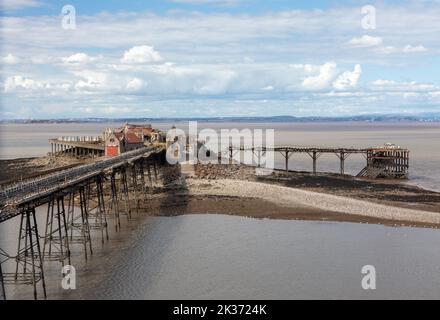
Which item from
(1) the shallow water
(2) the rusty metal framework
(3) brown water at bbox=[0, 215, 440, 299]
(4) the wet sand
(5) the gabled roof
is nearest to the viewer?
(2) the rusty metal framework

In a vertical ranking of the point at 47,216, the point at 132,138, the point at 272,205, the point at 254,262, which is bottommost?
the point at 254,262

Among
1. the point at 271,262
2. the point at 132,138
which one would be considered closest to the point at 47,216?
the point at 271,262

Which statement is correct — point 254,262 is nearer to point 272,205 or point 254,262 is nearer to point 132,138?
point 272,205

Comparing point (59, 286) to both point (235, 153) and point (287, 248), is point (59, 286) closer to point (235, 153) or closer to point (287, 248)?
point (287, 248)

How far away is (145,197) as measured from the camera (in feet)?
168

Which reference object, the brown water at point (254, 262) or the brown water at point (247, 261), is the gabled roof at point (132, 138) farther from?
the brown water at point (254, 262)

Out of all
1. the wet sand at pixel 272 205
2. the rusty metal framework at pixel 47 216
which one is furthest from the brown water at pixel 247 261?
the wet sand at pixel 272 205

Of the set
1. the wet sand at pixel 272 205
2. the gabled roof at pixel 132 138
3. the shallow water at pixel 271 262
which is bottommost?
the shallow water at pixel 271 262

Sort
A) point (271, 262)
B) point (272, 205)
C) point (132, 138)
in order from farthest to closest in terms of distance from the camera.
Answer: point (132, 138)
point (272, 205)
point (271, 262)

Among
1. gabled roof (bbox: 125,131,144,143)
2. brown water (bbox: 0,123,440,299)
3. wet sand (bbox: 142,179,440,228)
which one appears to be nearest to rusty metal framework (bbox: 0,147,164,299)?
brown water (bbox: 0,123,440,299)

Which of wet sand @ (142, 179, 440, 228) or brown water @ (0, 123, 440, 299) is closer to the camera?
brown water @ (0, 123, 440, 299)

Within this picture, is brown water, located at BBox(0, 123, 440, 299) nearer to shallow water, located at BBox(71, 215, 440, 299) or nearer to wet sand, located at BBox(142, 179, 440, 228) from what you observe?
shallow water, located at BBox(71, 215, 440, 299)
